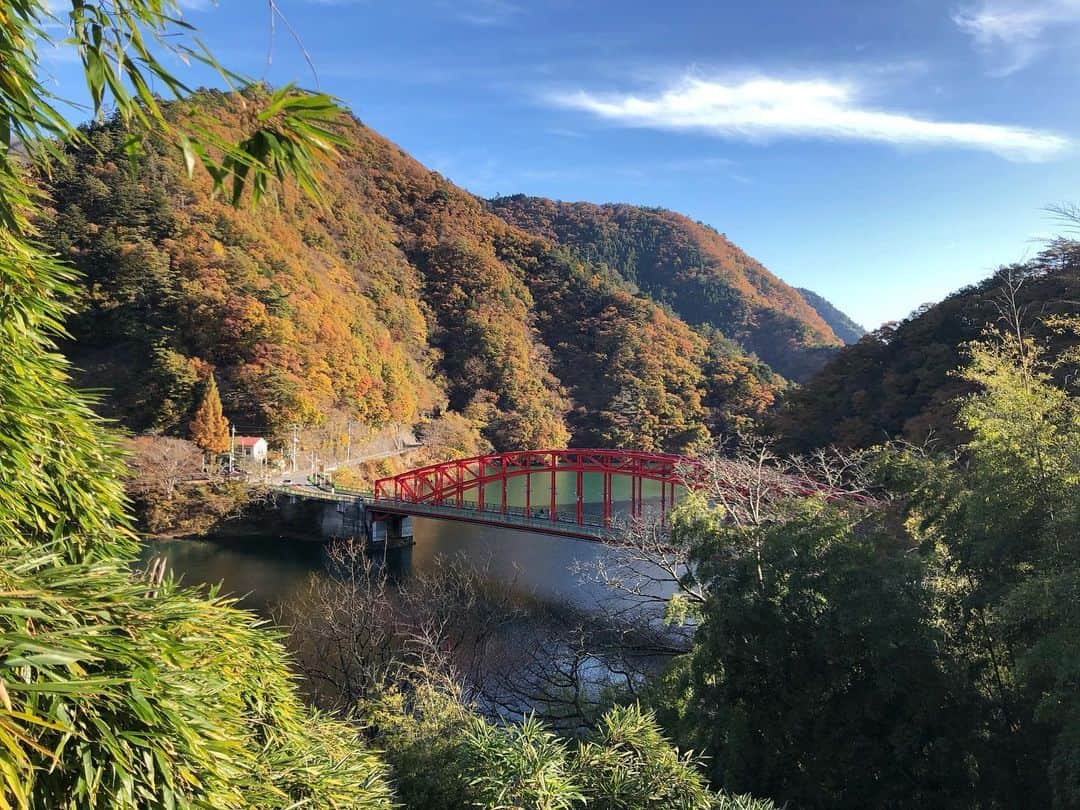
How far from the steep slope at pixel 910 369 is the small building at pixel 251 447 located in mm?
17269

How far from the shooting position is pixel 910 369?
662 inches

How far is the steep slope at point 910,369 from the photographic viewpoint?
13977mm

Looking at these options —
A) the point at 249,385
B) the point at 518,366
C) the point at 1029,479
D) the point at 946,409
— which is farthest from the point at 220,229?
the point at 1029,479

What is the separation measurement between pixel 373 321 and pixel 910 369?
2545cm

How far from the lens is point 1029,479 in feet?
13.6

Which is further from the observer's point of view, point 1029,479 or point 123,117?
point 1029,479

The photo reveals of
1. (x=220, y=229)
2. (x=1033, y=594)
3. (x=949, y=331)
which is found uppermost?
(x=220, y=229)

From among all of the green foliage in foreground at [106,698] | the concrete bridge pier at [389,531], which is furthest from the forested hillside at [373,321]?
the concrete bridge pier at [389,531]

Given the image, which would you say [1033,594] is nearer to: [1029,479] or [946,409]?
[1029,479]

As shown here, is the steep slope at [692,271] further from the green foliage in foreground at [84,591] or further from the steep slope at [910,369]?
the green foliage in foreground at [84,591]

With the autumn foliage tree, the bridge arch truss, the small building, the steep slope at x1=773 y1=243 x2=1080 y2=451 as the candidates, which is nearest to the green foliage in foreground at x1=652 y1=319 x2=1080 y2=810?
the bridge arch truss

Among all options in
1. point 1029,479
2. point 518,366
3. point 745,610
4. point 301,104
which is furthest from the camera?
point 518,366

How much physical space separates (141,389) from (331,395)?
6.43 metres

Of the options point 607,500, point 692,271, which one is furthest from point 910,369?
point 692,271
